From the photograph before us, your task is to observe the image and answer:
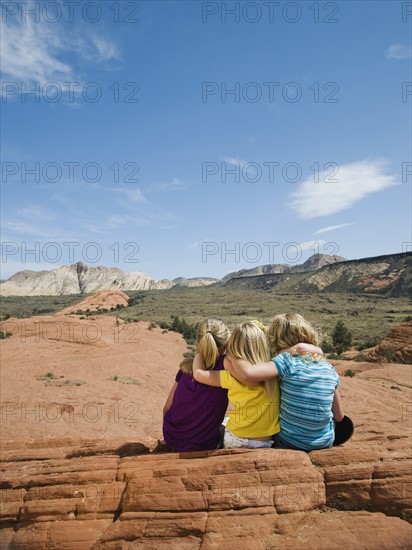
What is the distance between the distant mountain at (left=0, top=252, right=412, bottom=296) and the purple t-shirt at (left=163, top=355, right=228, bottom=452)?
259ft

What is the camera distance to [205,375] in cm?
418

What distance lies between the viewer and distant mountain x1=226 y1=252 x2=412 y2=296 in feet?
263

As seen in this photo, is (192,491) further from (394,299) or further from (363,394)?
(394,299)

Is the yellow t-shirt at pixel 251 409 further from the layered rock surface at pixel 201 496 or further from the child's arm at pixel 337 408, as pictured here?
the child's arm at pixel 337 408

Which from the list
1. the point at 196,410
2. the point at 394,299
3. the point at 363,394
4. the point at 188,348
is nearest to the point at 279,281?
the point at 394,299

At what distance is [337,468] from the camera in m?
3.85

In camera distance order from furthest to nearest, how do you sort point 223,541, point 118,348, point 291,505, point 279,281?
point 279,281 → point 118,348 → point 291,505 → point 223,541

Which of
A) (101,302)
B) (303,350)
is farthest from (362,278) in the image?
(303,350)

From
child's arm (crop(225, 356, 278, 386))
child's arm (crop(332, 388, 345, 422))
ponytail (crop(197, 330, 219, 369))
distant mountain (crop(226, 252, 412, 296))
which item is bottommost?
child's arm (crop(332, 388, 345, 422))

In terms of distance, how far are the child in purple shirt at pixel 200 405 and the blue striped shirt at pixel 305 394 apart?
72 centimetres

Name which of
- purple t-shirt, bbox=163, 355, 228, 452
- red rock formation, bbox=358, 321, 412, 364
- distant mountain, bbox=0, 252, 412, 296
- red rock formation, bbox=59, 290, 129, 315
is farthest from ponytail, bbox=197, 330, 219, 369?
distant mountain, bbox=0, 252, 412, 296

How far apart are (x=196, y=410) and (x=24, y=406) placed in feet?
35.9

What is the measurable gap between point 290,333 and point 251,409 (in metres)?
0.83

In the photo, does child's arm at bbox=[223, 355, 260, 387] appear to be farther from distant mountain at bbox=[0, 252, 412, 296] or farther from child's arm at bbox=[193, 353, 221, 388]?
distant mountain at bbox=[0, 252, 412, 296]
